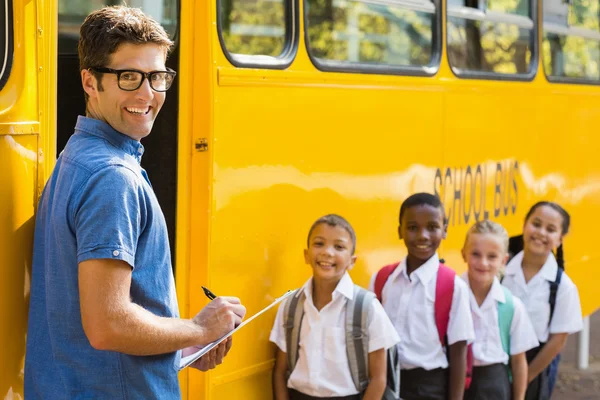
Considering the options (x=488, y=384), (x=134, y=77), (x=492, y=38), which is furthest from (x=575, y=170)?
(x=134, y=77)

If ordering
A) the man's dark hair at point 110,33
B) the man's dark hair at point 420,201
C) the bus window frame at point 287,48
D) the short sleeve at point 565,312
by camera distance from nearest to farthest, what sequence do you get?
the man's dark hair at point 110,33, the bus window frame at point 287,48, the man's dark hair at point 420,201, the short sleeve at point 565,312

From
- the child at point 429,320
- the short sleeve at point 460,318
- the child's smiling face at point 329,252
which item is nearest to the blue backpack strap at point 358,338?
the child's smiling face at point 329,252

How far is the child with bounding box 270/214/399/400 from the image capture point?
3898 mm

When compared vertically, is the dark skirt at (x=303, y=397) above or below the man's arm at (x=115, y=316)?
below

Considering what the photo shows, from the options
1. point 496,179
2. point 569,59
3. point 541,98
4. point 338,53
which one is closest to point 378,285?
point 338,53

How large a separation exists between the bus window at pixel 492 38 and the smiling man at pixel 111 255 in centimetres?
301

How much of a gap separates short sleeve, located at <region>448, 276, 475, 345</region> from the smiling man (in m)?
1.93

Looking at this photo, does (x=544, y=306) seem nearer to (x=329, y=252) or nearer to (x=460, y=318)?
(x=460, y=318)

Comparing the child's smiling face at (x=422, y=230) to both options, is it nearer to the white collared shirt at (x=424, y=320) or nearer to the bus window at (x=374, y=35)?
the white collared shirt at (x=424, y=320)

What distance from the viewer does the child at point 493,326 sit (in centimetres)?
444

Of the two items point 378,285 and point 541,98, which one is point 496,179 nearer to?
point 541,98

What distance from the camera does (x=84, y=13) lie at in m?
3.63

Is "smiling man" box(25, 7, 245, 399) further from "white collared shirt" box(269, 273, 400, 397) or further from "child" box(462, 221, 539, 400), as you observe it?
"child" box(462, 221, 539, 400)

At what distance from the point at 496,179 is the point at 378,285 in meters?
1.43
